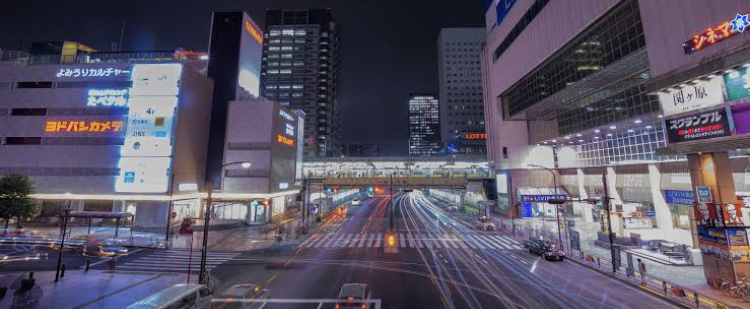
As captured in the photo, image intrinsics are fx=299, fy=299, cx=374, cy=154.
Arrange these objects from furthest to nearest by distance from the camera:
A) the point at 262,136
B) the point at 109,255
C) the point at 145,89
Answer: the point at 262,136, the point at 145,89, the point at 109,255

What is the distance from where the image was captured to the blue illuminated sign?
188ft

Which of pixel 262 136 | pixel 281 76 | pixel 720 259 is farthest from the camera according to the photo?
pixel 281 76

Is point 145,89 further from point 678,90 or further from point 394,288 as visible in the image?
point 678,90

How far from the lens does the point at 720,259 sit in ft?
60.7

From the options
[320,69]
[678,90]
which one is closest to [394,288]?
[678,90]

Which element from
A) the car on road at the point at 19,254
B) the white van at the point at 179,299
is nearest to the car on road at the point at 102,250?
the car on road at the point at 19,254

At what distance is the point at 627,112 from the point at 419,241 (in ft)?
96.0

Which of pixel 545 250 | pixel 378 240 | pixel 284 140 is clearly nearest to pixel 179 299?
pixel 378 240

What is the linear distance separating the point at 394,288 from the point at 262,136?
1586 inches

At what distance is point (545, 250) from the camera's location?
87.4 feet

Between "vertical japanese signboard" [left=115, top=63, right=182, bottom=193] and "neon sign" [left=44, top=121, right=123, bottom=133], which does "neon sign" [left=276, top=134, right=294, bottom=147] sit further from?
"neon sign" [left=44, top=121, right=123, bottom=133]

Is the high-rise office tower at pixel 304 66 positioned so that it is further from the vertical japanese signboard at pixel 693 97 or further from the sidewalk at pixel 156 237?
the vertical japanese signboard at pixel 693 97

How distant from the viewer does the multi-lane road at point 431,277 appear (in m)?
16.6

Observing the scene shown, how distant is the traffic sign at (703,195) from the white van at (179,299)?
99.3 feet
